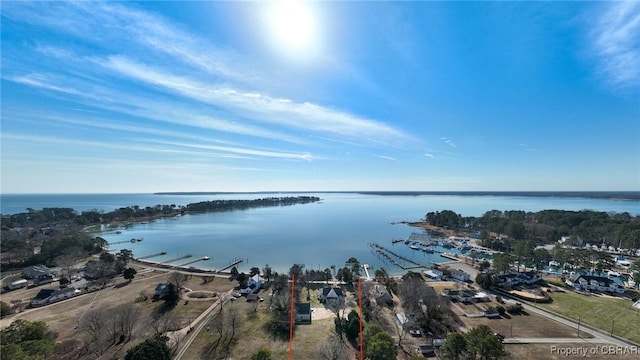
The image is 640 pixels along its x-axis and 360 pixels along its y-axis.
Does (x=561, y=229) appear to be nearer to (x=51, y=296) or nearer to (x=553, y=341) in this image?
(x=553, y=341)

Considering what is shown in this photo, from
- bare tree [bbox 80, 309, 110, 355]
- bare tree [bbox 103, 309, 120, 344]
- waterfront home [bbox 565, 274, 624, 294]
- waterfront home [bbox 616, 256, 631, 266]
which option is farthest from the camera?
waterfront home [bbox 616, 256, 631, 266]

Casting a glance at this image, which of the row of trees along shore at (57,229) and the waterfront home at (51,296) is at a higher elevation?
the row of trees along shore at (57,229)

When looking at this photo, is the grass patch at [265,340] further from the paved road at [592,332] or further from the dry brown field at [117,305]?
the paved road at [592,332]

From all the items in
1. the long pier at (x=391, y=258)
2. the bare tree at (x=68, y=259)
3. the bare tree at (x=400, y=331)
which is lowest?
the long pier at (x=391, y=258)

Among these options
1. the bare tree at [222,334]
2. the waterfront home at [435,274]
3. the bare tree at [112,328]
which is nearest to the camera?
the bare tree at [222,334]

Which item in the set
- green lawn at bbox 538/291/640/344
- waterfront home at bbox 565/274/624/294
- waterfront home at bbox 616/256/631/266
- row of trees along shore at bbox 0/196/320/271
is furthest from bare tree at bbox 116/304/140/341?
waterfront home at bbox 616/256/631/266

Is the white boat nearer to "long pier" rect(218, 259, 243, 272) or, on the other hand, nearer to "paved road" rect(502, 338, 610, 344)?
"paved road" rect(502, 338, 610, 344)

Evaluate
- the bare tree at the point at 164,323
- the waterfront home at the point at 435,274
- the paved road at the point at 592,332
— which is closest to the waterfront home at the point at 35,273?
the bare tree at the point at 164,323
